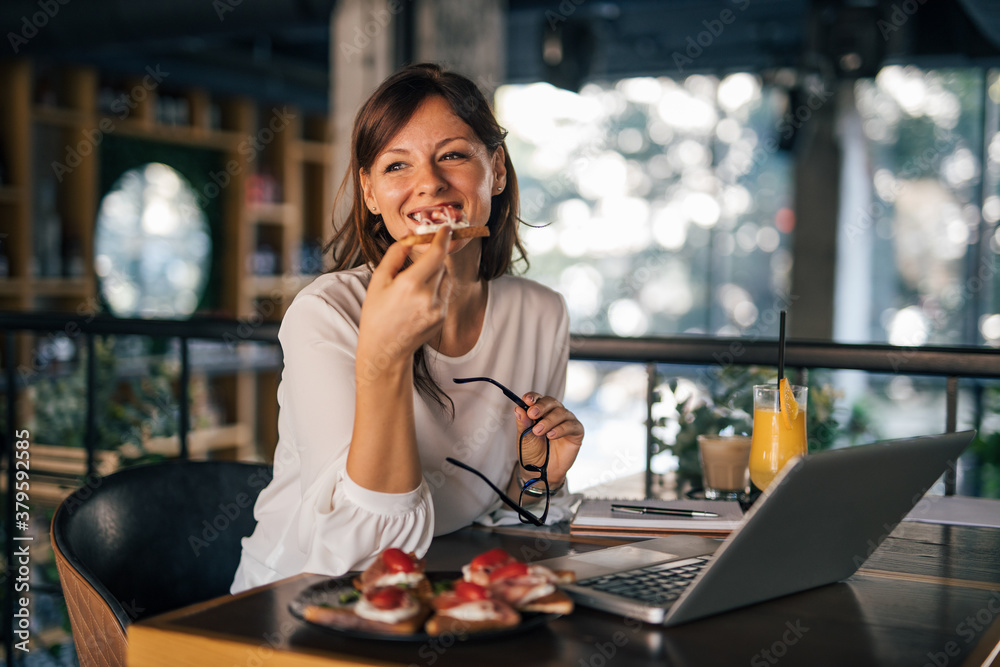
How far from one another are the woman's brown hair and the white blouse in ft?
0.14

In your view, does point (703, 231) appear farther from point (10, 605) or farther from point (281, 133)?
point (10, 605)

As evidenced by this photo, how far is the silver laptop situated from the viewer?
2.73 feet

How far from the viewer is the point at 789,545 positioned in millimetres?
901

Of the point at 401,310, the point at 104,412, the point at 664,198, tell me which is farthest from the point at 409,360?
the point at 664,198

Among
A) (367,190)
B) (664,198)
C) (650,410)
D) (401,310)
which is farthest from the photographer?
(664,198)

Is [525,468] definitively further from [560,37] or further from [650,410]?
[560,37]

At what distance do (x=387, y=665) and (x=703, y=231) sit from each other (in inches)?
283

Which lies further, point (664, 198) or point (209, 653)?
point (664, 198)

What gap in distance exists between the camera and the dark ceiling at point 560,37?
3.79 meters

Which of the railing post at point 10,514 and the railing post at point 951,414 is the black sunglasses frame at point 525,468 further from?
the railing post at point 10,514

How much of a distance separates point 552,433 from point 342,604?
21.4 inches

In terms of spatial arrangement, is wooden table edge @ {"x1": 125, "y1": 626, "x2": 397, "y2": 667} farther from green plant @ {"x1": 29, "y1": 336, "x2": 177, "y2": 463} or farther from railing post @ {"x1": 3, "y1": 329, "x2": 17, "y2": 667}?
green plant @ {"x1": 29, "y1": 336, "x2": 177, "y2": 463}

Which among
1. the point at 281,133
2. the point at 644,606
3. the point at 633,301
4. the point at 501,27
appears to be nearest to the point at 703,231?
the point at 633,301

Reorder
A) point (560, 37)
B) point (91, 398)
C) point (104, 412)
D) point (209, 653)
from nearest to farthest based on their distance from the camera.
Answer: point (209, 653) → point (91, 398) → point (104, 412) → point (560, 37)
